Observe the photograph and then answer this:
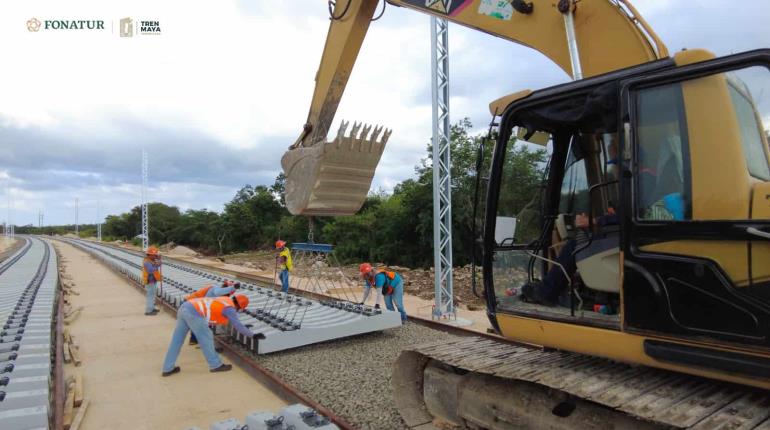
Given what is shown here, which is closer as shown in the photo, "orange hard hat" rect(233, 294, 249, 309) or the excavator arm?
the excavator arm

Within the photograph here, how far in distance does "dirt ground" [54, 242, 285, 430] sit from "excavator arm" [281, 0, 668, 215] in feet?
8.31

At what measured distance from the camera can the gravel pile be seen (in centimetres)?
491

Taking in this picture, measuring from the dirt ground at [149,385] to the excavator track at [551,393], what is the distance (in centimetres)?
202

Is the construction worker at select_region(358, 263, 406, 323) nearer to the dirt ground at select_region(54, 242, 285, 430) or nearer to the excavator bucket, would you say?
the excavator bucket

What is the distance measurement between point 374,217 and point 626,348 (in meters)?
27.3

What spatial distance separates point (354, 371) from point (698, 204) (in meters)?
4.57

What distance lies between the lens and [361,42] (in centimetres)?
693

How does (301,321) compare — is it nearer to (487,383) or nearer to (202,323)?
(202,323)

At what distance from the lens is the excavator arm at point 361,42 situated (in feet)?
13.0

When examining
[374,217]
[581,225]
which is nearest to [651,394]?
[581,225]

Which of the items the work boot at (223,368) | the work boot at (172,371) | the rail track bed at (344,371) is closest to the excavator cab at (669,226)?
the rail track bed at (344,371)

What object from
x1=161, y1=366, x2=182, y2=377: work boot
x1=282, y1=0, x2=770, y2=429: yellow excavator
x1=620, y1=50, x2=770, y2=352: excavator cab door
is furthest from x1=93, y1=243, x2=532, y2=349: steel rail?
x1=161, y1=366, x2=182, y2=377: work boot

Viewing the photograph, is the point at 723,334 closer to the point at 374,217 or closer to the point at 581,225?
the point at 581,225

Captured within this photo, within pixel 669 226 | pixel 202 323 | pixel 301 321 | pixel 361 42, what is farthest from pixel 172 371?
pixel 669 226
